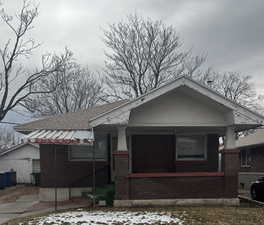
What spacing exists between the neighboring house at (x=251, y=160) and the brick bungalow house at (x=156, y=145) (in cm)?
861

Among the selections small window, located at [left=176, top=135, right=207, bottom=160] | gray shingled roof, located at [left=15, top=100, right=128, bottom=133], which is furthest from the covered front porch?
gray shingled roof, located at [left=15, top=100, right=128, bottom=133]

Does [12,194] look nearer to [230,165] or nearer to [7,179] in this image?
[7,179]

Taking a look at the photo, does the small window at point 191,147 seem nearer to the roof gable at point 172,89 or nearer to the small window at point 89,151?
the roof gable at point 172,89

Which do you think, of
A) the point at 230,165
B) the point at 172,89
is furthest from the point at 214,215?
the point at 172,89

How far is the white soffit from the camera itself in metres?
11.8

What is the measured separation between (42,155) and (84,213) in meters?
5.08

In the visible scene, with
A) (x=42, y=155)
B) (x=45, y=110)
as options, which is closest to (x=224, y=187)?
(x=42, y=155)

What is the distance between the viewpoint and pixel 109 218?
9672 mm

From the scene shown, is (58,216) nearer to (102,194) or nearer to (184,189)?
(102,194)

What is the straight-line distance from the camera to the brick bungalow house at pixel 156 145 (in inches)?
477

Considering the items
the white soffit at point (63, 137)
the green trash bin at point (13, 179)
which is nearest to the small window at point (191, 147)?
the white soffit at point (63, 137)

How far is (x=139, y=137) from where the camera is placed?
14.9m

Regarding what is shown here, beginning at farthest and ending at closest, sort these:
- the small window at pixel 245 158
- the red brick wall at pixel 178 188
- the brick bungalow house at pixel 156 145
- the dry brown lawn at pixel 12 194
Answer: the small window at pixel 245 158 → the dry brown lawn at pixel 12 194 → the red brick wall at pixel 178 188 → the brick bungalow house at pixel 156 145

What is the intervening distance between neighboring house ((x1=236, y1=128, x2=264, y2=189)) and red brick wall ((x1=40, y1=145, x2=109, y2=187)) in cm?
1116
